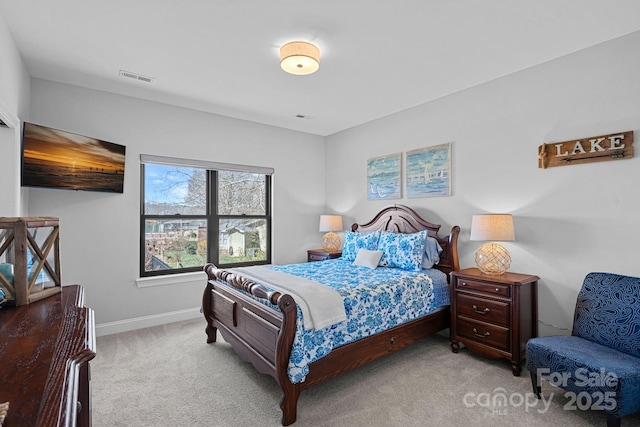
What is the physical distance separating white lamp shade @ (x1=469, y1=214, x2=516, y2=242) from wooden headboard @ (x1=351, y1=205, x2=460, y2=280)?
500mm

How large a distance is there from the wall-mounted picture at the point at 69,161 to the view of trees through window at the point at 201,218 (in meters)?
0.48

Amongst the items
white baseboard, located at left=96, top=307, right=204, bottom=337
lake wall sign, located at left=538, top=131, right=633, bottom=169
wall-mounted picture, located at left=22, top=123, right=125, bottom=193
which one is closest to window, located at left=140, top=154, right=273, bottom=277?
wall-mounted picture, located at left=22, top=123, right=125, bottom=193

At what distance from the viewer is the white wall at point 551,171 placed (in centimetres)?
259

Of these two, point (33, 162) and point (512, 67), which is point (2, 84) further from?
point (512, 67)

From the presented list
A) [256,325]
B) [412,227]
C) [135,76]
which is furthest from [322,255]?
[135,76]

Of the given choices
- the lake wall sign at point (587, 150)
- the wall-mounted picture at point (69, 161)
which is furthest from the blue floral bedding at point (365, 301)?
the wall-mounted picture at point (69, 161)

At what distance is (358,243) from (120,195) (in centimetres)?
289

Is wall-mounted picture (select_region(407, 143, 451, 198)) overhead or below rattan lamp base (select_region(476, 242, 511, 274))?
overhead

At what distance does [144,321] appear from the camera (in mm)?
3844

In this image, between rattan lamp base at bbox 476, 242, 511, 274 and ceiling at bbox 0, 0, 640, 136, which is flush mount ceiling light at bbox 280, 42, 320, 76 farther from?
rattan lamp base at bbox 476, 242, 511, 274

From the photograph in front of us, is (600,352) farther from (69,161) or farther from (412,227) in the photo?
(69,161)

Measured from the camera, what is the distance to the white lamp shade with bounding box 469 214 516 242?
9.61 ft

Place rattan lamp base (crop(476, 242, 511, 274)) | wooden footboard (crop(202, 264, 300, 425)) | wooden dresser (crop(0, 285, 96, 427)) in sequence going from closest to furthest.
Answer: wooden dresser (crop(0, 285, 96, 427)) < wooden footboard (crop(202, 264, 300, 425)) < rattan lamp base (crop(476, 242, 511, 274))

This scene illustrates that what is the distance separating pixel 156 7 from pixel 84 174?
1986 millimetres
